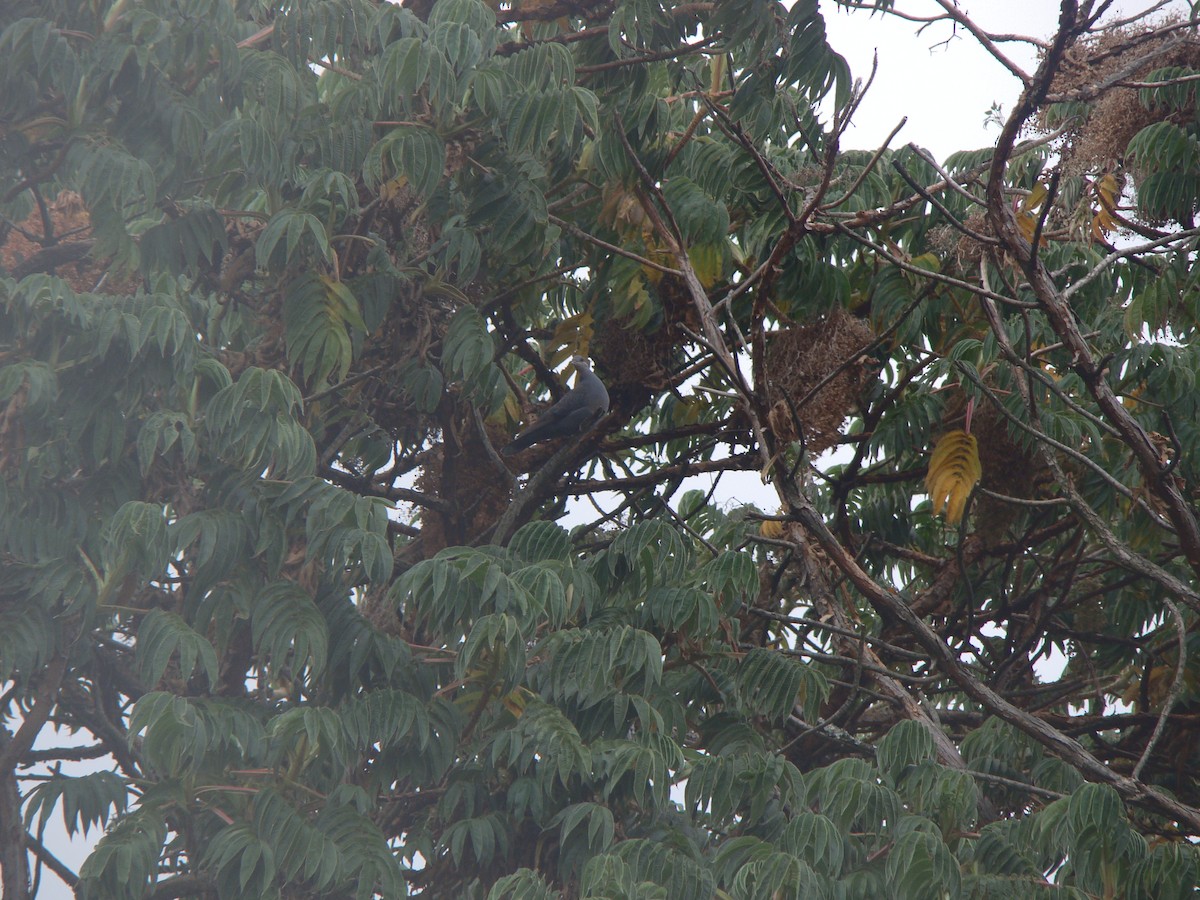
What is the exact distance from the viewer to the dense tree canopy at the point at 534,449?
4.50 metres

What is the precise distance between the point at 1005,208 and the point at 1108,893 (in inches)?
93.7

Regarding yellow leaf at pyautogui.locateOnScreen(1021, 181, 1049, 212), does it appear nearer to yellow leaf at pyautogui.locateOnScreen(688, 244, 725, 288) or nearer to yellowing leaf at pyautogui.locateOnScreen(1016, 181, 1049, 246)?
yellowing leaf at pyautogui.locateOnScreen(1016, 181, 1049, 246)

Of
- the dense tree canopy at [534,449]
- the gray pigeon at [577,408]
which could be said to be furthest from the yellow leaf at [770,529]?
the gray pigeon at [577,408]

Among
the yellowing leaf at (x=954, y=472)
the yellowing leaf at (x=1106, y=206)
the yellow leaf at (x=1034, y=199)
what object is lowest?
the yellowing leaf at (x=954, y=472)

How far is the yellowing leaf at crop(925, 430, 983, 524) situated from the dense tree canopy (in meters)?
0.02

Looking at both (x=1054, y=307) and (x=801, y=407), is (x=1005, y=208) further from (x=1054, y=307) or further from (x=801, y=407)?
(x=801, y=407)

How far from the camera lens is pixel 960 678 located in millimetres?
4680

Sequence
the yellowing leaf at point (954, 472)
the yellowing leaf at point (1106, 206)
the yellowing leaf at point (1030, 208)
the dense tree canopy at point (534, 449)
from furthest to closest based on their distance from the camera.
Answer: the yellowing leaf at point (1030, 208), the yellowing leaf at point (1106, 206), the yellowing leaf at point (954, 472), the dense tree canopy at point (534, 449)

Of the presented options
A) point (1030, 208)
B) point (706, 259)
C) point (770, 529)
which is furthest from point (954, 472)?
point (1030, 208)

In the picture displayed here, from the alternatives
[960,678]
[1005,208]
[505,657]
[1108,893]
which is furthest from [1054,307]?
[505,657]

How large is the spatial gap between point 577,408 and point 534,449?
14.7 inches

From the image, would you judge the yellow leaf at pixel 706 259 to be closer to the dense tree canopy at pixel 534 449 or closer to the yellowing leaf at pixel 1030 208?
the dense tree canopy at pixel 534 449

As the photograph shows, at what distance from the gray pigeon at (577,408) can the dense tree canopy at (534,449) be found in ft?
0.96

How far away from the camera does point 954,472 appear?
5660 mm
